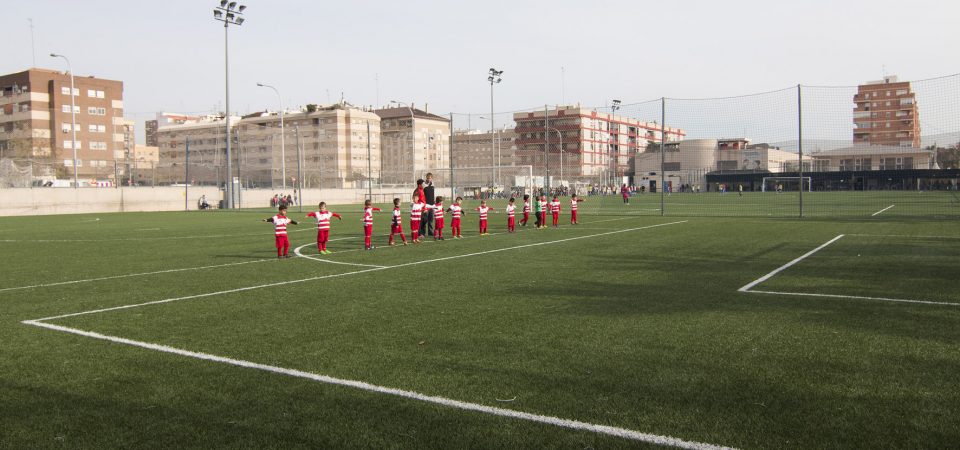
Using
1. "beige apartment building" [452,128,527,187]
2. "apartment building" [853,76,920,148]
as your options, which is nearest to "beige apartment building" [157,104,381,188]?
"beige apartment building" [452,128,527,187]

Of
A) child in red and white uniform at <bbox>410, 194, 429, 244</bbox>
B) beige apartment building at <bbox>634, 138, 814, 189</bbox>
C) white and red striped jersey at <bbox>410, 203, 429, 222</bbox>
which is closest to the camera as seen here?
child in red and white uniform at <bbox>410, 194, 429, 244</bbox>

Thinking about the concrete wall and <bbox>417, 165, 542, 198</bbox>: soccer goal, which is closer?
the concrete wall

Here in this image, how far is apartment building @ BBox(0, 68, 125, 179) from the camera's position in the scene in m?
85.8

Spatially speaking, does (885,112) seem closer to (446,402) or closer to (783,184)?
(783,184)

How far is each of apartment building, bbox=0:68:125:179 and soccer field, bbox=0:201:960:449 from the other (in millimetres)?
86945

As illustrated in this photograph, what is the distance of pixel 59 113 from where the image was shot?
86.8 meters

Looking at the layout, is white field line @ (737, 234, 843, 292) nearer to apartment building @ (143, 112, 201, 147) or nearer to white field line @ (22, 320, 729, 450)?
white field line @ (22, 320, 729, 450)

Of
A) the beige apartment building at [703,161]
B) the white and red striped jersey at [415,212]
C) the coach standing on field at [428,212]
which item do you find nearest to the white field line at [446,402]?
the white and red striped jersey at [415,212]

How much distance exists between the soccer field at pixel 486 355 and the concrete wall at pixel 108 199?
3267 cm

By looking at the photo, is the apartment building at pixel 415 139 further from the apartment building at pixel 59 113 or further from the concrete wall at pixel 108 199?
the apartment building at pixel 59 113

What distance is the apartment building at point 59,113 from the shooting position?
85750 millimetres

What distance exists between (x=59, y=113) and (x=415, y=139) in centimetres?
4764

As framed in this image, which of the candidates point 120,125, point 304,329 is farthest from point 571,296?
point 120,125

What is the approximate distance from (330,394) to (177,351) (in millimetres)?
2256
